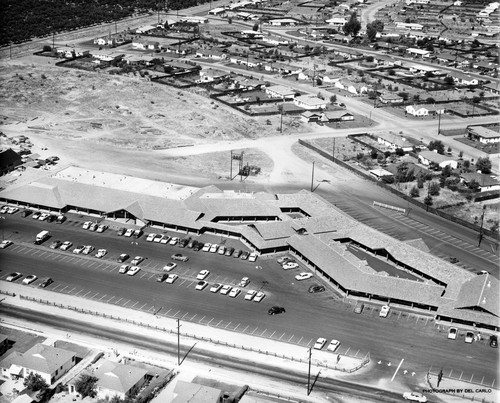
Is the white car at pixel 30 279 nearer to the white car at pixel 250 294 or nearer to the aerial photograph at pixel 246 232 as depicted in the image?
the aerial photograph at pixel 246 232

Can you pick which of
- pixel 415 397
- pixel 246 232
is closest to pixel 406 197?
pixel 246 232

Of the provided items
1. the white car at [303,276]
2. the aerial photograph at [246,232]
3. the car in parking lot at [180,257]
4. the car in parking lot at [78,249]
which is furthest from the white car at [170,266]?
the white car at [303,276]

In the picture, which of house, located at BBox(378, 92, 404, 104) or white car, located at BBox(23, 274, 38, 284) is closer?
white car, located at BBox(23, 274, 38, 284)

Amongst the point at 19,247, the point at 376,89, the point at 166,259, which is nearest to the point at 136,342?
the point at 166,259

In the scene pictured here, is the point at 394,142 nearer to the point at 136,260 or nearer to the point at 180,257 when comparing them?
the point at 180,257

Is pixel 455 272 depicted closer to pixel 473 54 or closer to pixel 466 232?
pixel 466 232

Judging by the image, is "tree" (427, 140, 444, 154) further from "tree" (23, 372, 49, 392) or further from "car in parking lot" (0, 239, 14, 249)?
"tree" (23, 372, 49, 392)

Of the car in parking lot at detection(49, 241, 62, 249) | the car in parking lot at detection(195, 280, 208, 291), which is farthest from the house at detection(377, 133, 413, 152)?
the car in parking lot at detection(49, 241, 62, 249)

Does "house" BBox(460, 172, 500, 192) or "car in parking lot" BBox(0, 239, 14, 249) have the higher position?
"car in parking lot" BBox(0, 239, 14, 249)
